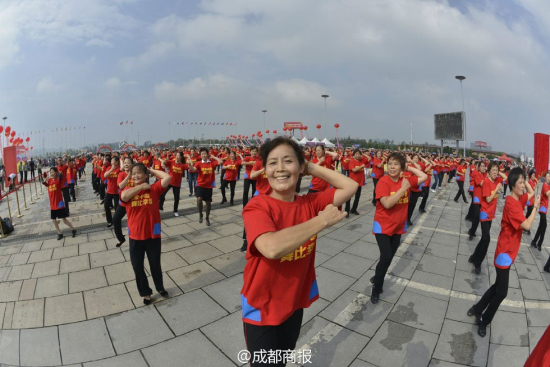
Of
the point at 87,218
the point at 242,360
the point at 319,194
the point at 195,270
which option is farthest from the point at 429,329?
the point at 87,218

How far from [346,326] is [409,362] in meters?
0.72

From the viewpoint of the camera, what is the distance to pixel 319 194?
197cm

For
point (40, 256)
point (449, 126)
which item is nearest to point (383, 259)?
Result: point (40, 256)

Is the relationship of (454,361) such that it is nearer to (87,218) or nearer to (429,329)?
(429,329)

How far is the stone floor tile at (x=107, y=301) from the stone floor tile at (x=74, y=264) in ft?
3.37

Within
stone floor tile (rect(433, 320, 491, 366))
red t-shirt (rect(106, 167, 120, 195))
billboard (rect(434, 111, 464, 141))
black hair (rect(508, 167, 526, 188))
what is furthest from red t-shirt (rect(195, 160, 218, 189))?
billboard (rect(434, 111, 464, 141))

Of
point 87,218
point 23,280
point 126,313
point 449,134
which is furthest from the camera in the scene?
point 449,134

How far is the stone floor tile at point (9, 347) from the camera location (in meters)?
2.71

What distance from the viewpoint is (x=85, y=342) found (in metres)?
2.93

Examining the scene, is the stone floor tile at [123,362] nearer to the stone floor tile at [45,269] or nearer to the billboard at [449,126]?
the stone floor tile at [45,269]

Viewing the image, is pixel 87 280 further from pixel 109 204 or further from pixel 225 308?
pixel 109 204

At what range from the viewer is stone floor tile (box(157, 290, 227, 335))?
10.4 feet

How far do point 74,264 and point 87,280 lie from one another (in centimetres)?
87

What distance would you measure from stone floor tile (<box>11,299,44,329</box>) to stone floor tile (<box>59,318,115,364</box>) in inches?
16.8
